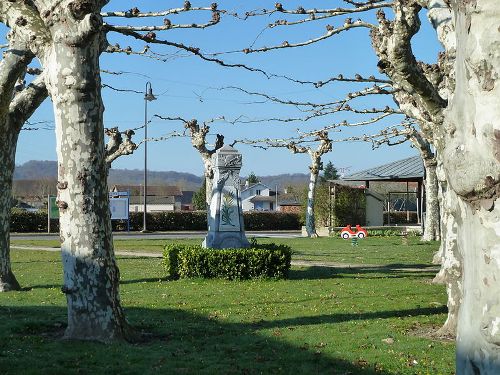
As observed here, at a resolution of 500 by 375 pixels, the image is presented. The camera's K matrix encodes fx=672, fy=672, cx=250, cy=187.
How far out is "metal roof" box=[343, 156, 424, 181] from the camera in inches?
1636

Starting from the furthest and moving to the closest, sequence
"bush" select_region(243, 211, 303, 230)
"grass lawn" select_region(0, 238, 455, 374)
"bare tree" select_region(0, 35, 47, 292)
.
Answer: "bush" select_region(243, 211, 303, 230), "bare tree" select_region(0, 35, 47, 292), "grass lawn" select_region(0, 238, 455, 374)

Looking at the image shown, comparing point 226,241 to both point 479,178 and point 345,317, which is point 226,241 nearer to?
point 345,317

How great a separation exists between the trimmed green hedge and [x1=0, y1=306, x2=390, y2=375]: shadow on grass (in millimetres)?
5518

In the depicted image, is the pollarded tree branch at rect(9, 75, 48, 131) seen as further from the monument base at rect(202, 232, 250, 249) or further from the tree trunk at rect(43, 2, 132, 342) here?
the monument base at rect(202, 232, 250, 249)

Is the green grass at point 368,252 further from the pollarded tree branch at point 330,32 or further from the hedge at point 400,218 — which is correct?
the hedge at point 400,218

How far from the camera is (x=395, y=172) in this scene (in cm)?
4288

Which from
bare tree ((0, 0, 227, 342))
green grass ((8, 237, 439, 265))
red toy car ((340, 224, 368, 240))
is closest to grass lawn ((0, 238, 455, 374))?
bare tree ((0, 0, 227, 342))

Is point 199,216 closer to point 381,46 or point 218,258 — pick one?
point 218,258

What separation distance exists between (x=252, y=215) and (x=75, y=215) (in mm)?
45340

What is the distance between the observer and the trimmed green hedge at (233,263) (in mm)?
14945

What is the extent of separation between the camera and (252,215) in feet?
174

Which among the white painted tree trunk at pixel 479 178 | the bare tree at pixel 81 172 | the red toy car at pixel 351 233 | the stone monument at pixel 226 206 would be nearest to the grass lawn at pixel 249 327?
the bare tree at pixel 81 172

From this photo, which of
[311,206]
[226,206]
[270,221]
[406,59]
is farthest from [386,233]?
[406,59]

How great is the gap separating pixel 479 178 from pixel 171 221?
157 feet
